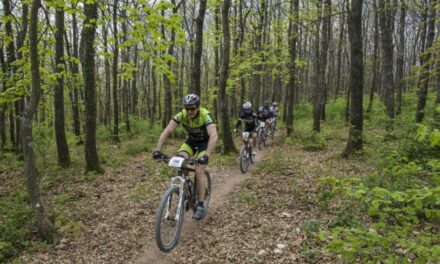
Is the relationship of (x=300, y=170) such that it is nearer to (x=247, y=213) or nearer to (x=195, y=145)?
(x=247, y=213)

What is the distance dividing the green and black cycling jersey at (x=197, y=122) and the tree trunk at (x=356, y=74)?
21.7ft

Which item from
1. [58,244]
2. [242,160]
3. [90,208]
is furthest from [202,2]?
[58,244]

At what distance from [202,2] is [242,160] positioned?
655 centimetres

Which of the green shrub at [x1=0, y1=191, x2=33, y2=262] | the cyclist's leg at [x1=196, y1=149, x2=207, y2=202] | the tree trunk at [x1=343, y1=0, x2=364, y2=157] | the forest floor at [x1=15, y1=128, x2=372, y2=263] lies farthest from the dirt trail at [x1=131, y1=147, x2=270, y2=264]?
the tree trunk at [x1=343, y1=0, x2=364, y2=157]

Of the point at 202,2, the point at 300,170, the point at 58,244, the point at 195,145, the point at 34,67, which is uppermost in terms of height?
the point at 202,2

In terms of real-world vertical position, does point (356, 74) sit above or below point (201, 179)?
above

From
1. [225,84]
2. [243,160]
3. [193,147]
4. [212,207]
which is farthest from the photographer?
[225,84]

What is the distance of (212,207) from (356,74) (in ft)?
23.3

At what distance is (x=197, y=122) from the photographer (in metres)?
6.71

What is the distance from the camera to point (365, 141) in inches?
538

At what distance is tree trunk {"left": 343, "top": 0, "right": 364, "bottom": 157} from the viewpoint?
11.0 m

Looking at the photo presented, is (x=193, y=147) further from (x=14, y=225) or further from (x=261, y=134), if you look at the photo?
(x=261, y=134)

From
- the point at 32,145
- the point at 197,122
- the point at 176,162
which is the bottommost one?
the point at 176,162

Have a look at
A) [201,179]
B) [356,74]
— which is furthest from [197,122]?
[356,74]
